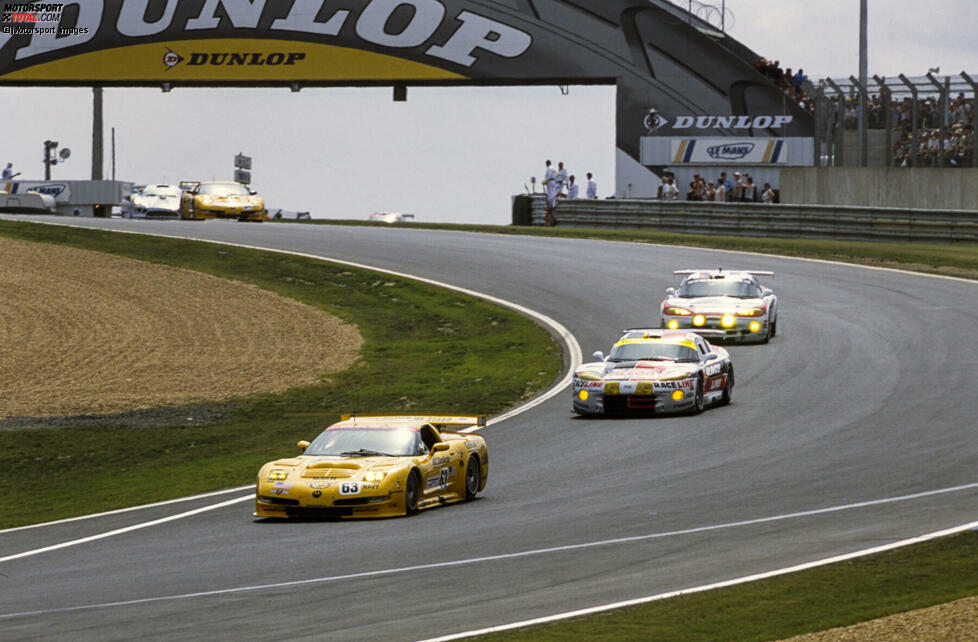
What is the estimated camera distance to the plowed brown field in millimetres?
26453

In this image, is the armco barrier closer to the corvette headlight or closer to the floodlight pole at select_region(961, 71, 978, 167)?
the floodlight pole at select_region(961, 71, 978, 167)

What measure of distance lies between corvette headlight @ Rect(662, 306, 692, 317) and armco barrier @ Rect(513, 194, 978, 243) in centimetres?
1629

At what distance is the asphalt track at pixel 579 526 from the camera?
1046 cm

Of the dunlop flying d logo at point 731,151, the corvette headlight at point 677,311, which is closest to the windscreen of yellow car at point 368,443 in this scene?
the corvette headlight at point 677,311

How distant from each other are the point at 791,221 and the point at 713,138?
37.3 feet

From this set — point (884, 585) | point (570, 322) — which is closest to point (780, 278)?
point (570, 322)

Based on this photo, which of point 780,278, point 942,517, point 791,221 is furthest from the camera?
point 791,221

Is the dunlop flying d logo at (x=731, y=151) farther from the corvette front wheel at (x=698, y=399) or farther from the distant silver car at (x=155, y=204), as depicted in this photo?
the corvette front wheel at (x=698, y=399)

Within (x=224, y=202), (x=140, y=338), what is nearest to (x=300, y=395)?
(x=140, y=338)

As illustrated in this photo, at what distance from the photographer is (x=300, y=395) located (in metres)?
25.9

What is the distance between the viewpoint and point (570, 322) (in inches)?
1232

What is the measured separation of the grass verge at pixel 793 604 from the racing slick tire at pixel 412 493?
4.85m

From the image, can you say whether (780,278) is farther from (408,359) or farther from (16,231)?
(16,231)

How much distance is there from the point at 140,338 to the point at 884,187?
27546mm
